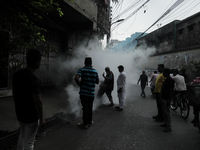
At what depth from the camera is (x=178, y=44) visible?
60.4 ft

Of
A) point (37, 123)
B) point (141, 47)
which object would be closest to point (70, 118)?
point (37, 123)

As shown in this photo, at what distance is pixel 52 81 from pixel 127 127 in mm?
5834

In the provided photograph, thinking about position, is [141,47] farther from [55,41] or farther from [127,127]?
[127,127]

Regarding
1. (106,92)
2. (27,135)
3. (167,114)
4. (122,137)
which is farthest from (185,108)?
(27,135)

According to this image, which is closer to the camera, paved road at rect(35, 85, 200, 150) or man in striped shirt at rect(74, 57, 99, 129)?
paved road at rect(35, 85, 200, 150)

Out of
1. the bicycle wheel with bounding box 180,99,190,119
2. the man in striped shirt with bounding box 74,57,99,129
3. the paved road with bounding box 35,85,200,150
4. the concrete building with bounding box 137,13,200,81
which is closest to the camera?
the paved road with bounding box 35,85,200,150

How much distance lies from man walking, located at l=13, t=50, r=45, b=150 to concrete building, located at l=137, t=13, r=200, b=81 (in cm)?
1391

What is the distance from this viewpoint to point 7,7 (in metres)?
2.41

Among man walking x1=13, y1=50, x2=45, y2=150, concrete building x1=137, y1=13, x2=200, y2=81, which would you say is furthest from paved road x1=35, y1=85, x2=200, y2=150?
concrete building x1=137, y1=13, x2=200, y2=81

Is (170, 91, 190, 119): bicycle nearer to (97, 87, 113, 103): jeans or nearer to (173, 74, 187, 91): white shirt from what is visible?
(173, 74, 187, 91): white shirt

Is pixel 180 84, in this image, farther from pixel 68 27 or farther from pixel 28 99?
pixel 68 27

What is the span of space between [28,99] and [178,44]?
70.2 ft

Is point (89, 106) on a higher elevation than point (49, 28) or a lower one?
lower

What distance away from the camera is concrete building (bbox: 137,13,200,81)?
1284 cm
